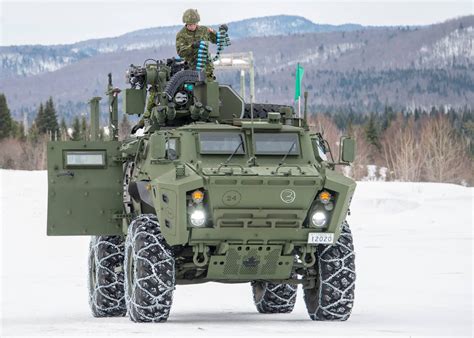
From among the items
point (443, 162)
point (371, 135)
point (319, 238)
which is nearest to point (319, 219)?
point (319, 238)

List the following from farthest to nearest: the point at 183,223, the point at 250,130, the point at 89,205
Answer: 1. the point at 89,205
2. the point at 250,130
3. the point at 183,223

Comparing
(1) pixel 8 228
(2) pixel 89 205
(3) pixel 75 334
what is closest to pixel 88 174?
(2) pixel 89 205

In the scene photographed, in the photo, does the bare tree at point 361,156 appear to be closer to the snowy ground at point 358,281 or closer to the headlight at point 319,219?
the snowy ground at point 358,281

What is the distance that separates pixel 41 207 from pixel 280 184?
102ft

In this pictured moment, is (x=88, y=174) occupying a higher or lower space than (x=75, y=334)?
higher

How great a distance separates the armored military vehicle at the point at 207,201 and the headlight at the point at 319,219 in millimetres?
12

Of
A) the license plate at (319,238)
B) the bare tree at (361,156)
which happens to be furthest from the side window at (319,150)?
the bare tree at (361,156)

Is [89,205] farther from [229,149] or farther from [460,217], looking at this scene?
[460,217]

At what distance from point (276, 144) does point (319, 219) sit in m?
1.28

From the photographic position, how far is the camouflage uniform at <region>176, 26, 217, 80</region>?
65.1ft

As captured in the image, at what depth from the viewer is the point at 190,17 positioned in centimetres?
2005

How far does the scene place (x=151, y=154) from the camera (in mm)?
16141

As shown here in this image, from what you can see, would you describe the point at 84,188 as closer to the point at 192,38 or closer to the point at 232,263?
the point at 192,38

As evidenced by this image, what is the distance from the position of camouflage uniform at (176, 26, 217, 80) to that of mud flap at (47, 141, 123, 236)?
80.3 inches
